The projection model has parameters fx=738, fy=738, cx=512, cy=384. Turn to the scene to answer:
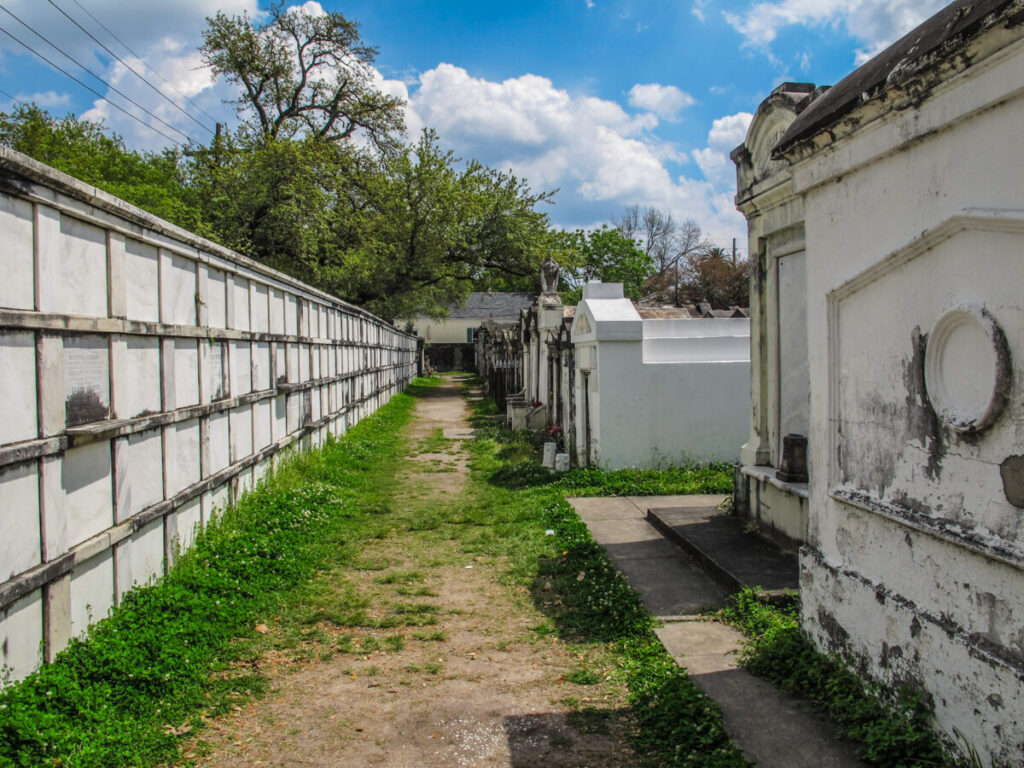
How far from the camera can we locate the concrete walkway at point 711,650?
3281mm

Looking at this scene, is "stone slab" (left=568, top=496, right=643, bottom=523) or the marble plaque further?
"stone slab" (left=568, top=496, right=643, bottom=523)

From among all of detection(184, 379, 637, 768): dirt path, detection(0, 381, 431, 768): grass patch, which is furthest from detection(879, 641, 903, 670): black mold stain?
detection(0, 381, 431, 768): grass patch

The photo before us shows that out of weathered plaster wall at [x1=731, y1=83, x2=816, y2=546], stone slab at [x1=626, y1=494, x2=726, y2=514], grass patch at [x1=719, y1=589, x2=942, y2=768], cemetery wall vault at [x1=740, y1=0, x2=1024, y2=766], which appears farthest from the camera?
stone slab at [x1=626, y1=494, x2=726, y2=514]

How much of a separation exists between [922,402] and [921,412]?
0.14ft

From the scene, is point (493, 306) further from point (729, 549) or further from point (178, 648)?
point (178, 648)

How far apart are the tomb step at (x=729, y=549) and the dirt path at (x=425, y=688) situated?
1456mm

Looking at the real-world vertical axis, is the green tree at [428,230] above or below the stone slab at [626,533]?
above

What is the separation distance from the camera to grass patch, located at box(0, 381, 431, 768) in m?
3.16

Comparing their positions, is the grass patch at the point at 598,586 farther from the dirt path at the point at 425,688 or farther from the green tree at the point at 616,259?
the green tree at the point at 616,259

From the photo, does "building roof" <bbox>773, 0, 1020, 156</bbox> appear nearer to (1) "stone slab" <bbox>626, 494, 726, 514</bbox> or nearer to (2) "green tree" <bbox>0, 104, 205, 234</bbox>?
(1) "stone slab" <bbox>626, 494, 726, 514</bbox>

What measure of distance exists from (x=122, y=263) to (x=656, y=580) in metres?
4.48

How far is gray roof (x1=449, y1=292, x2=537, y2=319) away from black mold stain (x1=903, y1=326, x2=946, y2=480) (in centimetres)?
5727

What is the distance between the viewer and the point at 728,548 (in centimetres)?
618

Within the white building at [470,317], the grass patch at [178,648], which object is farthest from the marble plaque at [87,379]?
the white building at [470,317]
